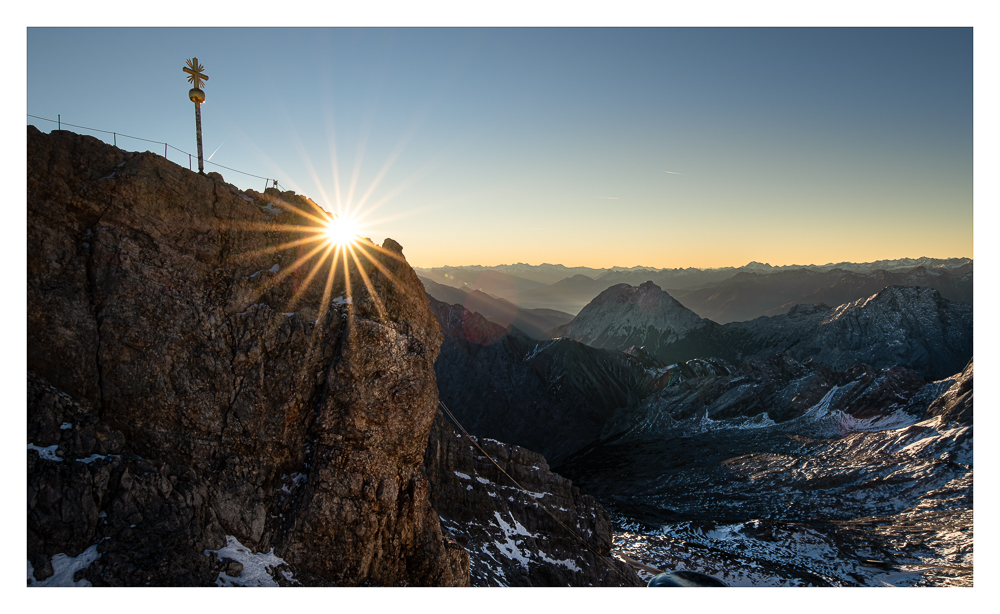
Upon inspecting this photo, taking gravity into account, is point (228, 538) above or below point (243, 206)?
below

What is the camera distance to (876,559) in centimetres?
7550

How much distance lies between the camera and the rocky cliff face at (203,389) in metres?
18.8

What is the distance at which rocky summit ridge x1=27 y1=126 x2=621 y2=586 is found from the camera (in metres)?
18.7

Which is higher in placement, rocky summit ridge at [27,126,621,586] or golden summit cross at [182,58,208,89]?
golden summit cross at [182,58,208,89]

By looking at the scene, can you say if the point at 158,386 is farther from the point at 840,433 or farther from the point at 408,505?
the point at 840,433

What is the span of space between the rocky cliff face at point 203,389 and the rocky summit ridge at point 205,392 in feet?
0.21

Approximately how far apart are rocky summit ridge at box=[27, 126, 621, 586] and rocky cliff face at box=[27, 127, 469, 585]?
0.21 ft

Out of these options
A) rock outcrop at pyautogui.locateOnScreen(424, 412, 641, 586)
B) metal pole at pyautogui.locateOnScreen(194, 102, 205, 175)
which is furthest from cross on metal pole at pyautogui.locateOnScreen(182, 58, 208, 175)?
rock outcrop at pyautogui.locateOnScreen(424, 412, 641, 586)

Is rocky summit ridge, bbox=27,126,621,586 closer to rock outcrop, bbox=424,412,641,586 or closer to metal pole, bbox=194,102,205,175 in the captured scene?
metal pole, bbox=194,102,205,175

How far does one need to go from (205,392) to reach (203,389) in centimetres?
16

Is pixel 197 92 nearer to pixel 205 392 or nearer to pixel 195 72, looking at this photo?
pixel 195 72

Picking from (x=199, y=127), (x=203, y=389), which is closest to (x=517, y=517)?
(x=203, y=389)

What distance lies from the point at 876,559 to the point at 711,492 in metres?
43.2

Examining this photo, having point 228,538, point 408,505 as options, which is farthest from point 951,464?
point 228,538
